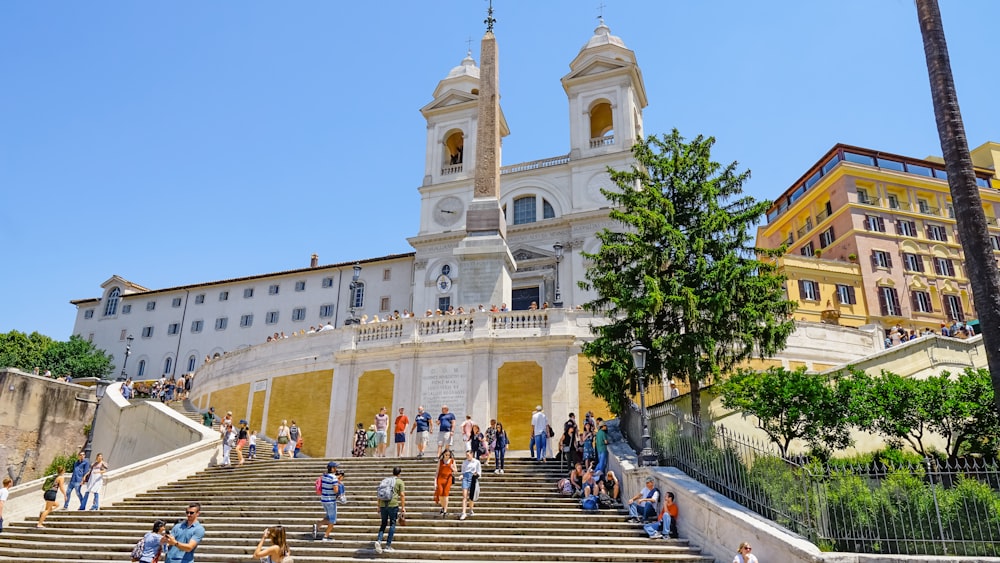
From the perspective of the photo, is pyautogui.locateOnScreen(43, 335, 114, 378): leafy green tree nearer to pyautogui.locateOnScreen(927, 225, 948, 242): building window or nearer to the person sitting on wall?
the person sitting on wall

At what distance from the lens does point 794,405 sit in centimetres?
1275

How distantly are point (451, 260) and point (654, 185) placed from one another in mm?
23493

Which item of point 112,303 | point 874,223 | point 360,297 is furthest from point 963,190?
point 112,303

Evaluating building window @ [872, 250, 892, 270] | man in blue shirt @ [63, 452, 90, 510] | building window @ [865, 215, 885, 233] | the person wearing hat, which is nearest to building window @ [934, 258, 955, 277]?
building window @ [872, 250, 892, 270]

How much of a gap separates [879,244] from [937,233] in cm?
494

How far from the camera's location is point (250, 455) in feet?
63.7

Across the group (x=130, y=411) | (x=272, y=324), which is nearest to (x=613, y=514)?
(x=130, y=411)

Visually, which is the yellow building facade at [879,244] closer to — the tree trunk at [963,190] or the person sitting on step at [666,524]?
the tree trunk at [963,190]

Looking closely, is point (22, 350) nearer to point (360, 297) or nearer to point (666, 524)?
point (360, 297)

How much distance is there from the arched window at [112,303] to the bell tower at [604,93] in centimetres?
3619

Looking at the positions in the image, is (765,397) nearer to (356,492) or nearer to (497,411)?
(356,492)

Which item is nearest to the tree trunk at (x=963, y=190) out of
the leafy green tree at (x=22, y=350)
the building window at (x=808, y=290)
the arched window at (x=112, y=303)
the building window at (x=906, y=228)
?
the building window at (x=808, y=290)

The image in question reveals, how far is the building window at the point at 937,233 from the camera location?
42.8 metres

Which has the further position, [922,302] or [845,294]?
[922,302]
